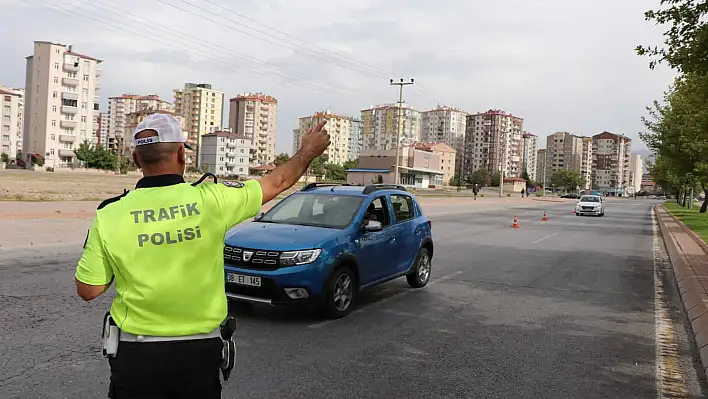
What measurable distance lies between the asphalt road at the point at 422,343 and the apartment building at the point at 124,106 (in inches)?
5957

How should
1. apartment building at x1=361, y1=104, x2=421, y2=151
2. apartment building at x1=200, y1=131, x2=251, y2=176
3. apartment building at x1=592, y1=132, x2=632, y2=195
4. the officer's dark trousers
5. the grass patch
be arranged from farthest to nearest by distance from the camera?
apartment building at x1=592, y1=132, x2=632, y2=195 → apartment building at x1=361, y1=104, x2=421, y2=151 → apartment building at x1=200, y1=131, x2=251, y2=176 → the grass patch → the officer's dark trousers

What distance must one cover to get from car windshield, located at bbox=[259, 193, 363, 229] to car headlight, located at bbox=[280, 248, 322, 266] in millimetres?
816

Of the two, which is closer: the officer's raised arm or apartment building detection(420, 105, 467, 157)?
the officer's raised arm

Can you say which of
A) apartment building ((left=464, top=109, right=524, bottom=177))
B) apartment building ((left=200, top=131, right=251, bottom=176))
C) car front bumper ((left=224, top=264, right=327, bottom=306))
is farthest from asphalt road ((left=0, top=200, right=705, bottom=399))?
apartment building ((left=464, top=109, right=524, bottom=177))

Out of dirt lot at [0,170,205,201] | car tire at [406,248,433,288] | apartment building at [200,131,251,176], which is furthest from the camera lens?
apartment building at [200,131,251,176]

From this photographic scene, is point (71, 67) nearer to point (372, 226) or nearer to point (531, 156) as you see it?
point (372, 226)

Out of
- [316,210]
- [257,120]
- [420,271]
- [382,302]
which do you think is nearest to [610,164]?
[257,120]

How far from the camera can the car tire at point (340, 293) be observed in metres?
6.98

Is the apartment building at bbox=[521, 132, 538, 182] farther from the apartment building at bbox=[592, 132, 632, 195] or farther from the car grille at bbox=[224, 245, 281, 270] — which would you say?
the car grille at bbox=[224, 245, 281, 270]

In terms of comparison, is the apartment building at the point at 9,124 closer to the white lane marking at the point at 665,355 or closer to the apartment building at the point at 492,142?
the apartment building at the point at 492,142

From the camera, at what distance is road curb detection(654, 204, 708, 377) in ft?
23.0

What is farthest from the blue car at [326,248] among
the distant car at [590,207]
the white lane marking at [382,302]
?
the distant car at [590,207]

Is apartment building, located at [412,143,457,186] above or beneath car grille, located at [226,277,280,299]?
above

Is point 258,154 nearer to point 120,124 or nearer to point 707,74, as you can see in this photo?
point 120,124
